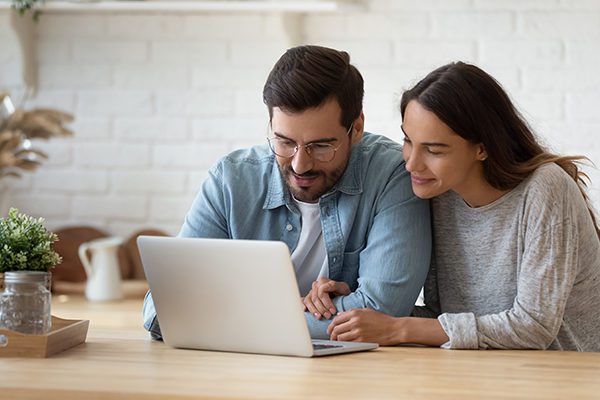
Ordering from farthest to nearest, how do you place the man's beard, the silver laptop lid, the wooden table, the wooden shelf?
the wooden shelf
the man's beard
the silver laptop lid
the wooden table

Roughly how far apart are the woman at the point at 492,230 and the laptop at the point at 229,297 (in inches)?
7.9

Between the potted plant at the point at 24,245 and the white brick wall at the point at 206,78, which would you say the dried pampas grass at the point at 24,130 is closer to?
the white brick wall at the point at 206,78

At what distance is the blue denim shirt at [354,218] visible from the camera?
2.15m

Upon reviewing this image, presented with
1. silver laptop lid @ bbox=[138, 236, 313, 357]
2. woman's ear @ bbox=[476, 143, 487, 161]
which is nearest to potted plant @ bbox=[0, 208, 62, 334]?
silver laptop lid @ bbox=[138, 236, 313, 357]

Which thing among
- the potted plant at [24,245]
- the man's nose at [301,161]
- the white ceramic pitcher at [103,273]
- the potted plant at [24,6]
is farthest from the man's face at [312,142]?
the potted plant at [24,6]

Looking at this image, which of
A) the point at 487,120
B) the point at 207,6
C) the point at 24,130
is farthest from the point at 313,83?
the point at 24,130

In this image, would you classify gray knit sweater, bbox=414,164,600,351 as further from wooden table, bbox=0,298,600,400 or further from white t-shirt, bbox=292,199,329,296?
white t-shirt, bbox=292,199,329,296

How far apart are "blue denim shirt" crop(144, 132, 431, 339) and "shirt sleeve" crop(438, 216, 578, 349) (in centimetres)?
16

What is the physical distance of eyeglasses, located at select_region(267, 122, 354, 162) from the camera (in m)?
2.16

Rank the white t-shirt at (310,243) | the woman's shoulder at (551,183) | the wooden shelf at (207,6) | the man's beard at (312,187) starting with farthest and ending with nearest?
1. the wooden shelf at (207,6)
2. the white t-shirt at (310,243)
3. the man's beard at (312,187)
4. the woman's shoulder at (551,183)

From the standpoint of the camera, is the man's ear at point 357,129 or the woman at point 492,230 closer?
the woman at point 492,230

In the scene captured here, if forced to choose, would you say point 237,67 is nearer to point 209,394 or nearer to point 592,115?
point 592,115

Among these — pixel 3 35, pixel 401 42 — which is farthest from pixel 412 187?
pixel 3 35

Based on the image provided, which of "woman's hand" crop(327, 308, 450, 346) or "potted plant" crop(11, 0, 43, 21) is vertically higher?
"potted plant" crop(11, 0, 43, 21)
